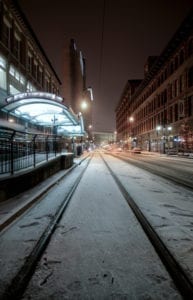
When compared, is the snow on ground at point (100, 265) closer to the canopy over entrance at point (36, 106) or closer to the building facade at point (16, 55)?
the canopy over entrance at point (36, 106)

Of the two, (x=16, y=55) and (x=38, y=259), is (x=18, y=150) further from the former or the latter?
(x=16, y=55)

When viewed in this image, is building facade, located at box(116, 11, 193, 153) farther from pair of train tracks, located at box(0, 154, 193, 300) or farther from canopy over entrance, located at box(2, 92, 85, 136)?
pair of train tracks, located at box(0, 154, 193, 300)

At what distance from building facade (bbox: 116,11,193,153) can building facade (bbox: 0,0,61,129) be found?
23128mm

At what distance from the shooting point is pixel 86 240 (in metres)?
5.31

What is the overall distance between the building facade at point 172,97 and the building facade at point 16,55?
23.1 metres

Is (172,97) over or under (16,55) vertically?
over

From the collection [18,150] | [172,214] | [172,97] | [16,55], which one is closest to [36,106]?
[18,150]

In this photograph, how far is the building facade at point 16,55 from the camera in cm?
2730

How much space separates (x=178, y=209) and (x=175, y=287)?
4.51 meters

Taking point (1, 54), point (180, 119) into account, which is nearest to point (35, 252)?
point (1, 54)

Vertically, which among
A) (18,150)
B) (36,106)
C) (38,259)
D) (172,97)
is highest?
(172,97)

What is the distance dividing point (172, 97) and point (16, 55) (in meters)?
36.1

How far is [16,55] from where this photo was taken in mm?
31969

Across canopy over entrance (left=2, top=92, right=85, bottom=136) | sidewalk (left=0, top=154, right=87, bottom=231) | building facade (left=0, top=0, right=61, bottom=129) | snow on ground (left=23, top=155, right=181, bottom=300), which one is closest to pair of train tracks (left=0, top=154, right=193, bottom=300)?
snow on ground (left=23, top=155, right=181, bottom=300)
